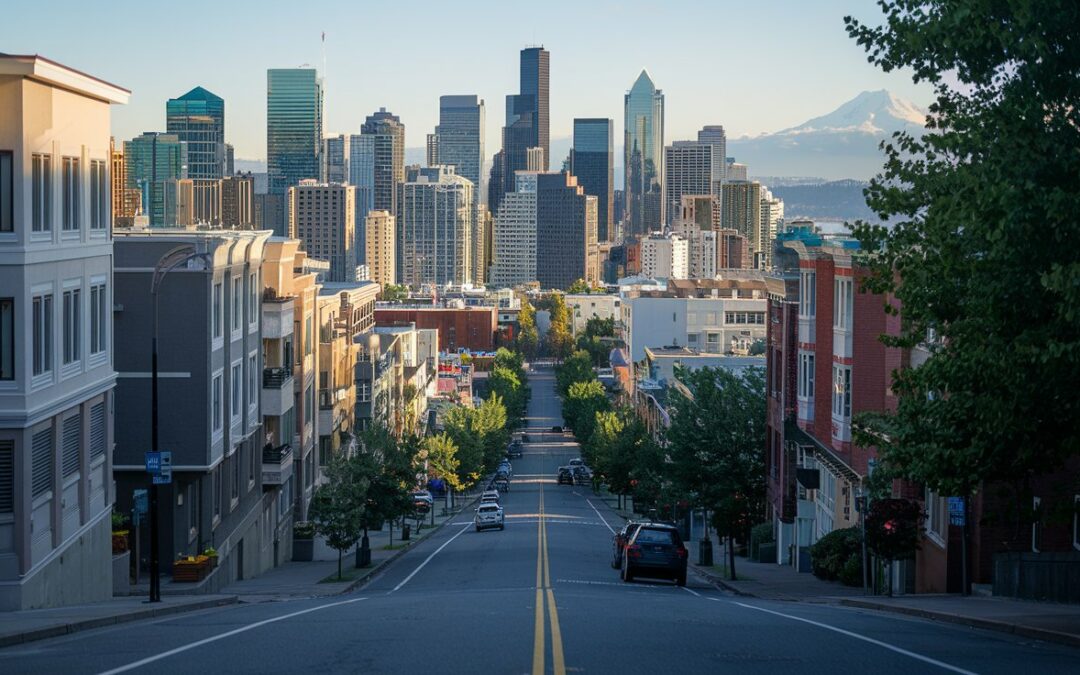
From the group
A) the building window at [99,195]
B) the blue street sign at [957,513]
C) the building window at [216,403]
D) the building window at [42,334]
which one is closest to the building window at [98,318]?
the building window at [99,195]

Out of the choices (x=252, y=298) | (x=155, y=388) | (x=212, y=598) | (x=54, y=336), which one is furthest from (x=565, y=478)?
(x=54, y=336)

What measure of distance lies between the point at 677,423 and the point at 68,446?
2756 centimetres

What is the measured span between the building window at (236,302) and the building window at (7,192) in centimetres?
1751

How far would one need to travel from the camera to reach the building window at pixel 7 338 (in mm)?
26875

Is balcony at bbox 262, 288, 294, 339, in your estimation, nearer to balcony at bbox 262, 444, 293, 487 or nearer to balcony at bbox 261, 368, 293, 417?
balcony at bbox 261, 368, 293, 417

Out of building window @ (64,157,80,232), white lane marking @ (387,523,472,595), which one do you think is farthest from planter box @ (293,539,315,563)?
building window @ (64,157,80,232)

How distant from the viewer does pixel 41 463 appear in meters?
28.5

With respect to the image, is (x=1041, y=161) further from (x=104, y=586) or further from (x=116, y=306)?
(x=116, y=306)

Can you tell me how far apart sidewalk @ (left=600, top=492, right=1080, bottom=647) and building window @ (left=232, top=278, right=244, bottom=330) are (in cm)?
1713

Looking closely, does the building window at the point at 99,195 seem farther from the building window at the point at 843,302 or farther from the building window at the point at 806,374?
the building window at the point at 806,374

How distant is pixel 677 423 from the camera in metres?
53.6

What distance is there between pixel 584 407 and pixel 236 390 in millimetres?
101558

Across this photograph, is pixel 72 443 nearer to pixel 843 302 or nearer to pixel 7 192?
pixel 7 192

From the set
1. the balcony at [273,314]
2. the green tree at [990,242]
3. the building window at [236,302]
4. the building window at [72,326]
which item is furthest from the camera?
the balcony at [273,314]
